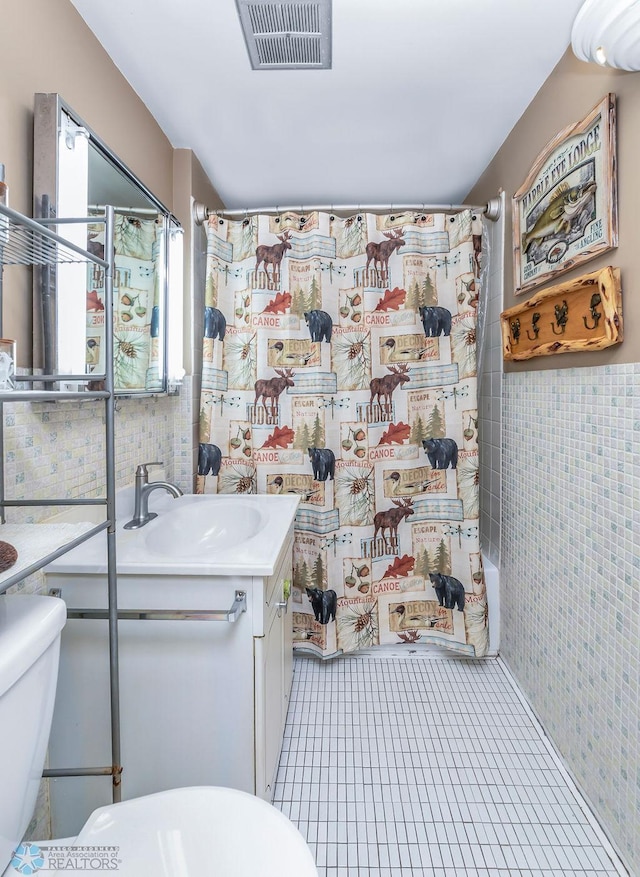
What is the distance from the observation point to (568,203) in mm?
1501

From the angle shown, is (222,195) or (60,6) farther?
(222,195)

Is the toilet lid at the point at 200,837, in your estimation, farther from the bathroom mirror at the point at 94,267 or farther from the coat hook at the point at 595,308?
the coat hook at the point at 595,308

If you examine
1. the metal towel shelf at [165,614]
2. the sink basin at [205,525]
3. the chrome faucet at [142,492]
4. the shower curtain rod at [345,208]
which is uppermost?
the shower curtain rod at [345,208]

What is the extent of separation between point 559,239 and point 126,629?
1.76m

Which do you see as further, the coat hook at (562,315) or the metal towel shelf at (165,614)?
the coat hook at (562,315)

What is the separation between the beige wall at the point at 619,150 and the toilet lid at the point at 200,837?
50.6 inches

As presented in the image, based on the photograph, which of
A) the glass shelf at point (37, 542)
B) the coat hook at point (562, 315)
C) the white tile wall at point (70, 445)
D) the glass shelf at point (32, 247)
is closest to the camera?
the glass shelf at point (37, 542)

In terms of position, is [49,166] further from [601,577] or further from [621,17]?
[601,577]

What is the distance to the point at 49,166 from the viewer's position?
46.1 inches

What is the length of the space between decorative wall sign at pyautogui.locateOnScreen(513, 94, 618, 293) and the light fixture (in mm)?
232

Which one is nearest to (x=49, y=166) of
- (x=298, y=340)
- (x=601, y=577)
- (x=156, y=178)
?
(x=156, y=178)

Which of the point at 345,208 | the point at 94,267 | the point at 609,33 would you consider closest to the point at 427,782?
the point at 94,267

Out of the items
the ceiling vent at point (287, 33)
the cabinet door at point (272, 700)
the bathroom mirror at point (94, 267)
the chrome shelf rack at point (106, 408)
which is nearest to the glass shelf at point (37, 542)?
the chrome shelf rack at point (106, 408)

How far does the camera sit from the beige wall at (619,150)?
1.21m
